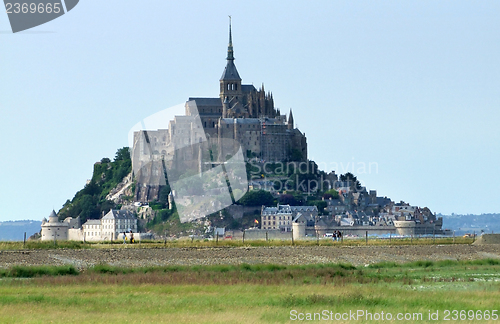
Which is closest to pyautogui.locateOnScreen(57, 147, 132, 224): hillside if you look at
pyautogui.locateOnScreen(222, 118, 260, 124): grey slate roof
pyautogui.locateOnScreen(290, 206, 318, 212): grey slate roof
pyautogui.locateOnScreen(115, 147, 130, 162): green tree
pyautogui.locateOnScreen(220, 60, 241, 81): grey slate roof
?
pyautogui.locateOnScreen(115, 147, 130, 162): green tree

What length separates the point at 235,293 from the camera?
27516 mm

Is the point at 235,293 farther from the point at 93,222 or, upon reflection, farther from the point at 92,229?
the point at 93,222

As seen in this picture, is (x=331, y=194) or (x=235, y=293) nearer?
(x=235, y=293)

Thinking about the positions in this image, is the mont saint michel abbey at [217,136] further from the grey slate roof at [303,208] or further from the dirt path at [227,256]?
the dirt path at [227,256]

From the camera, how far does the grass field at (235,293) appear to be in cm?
2338

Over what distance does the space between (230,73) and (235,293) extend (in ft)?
392

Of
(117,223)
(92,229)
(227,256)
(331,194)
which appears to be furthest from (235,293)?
(331,194)

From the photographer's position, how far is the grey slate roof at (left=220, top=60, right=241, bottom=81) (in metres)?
145

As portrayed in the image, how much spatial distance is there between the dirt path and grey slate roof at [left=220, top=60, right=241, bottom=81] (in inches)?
3880

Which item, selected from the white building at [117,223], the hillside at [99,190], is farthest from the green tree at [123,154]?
the white building at [117,223]

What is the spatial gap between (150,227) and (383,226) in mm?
29467

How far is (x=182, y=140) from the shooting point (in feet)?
427

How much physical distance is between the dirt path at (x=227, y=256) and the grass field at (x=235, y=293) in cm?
343

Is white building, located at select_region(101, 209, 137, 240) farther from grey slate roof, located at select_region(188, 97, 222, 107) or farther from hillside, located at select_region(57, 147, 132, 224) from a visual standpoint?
grey slate roof, located at select_region(188, 97, 222, 107)
